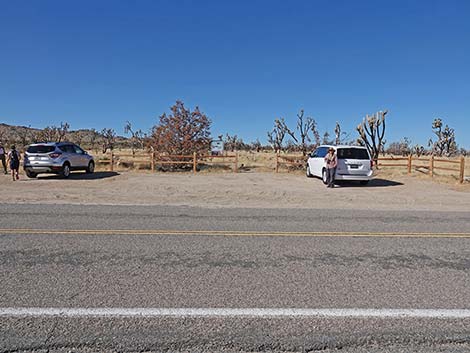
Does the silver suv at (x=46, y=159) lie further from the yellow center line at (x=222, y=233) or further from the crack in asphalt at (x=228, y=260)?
the crack in asphalt at (x=228, y=260)

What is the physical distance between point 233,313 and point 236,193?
33.5ft

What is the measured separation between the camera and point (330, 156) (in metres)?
14.8

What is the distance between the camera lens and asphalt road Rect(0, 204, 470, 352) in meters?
2.83

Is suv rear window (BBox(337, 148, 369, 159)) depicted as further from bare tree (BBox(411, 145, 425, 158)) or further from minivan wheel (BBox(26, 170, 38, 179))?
bare tree (BBox(411, 145, 425, 158))

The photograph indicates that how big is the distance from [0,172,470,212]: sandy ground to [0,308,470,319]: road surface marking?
6.89 m

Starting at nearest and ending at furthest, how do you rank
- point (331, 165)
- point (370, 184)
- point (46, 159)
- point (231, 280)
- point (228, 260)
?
point (231, 280) → point (228, 260) → point (331, 165) → point (46, 159) → point (370, 184)

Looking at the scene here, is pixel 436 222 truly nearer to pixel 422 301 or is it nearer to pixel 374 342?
pixel 422 301

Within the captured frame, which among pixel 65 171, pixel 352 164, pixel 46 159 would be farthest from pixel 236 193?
pixel 46 159

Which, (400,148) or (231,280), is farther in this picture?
(400,148)

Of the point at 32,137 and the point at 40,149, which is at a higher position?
the point at 32,137

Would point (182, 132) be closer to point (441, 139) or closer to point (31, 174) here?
point (31, 174)

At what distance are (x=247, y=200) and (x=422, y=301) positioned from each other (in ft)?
27.7

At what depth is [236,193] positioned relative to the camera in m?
13.4

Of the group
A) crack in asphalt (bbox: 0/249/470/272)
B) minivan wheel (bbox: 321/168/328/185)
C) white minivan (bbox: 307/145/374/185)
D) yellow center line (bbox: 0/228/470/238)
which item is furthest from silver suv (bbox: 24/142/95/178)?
white minivan (bbox: 307/145/374/185)
